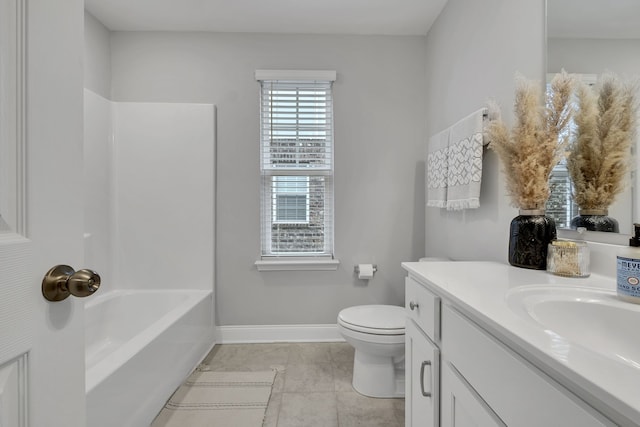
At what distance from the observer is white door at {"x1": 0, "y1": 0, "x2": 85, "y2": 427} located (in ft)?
1.47

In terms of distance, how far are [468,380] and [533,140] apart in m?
0.88

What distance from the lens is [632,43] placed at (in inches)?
36.2

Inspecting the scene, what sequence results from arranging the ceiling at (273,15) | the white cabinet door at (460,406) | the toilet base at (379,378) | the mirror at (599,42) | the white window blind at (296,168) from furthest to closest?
the white window blind at (296,168) < the ceiling at (273,15) < the toilet base at (379,378) < the mirror at (599,42) < the white cabinet door at (460,406)

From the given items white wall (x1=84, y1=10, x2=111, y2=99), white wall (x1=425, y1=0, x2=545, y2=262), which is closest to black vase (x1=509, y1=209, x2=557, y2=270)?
white wall (x1=425, y1=0, x2=545, y2=262)

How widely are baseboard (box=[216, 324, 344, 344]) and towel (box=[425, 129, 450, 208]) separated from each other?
4.21ft

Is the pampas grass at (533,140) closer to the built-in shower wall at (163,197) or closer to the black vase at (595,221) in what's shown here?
the black vase at (595,221)

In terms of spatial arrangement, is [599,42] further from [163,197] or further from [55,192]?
[163,197]


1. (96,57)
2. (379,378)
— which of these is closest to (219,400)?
(379,378)

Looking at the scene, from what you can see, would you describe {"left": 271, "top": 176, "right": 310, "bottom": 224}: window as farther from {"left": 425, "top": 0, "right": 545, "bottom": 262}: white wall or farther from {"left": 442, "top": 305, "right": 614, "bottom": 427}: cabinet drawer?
{"left": 442, "top": 305, "right": 614, "bottom": 427}: cabinet drawer

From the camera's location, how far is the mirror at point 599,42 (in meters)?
0.92

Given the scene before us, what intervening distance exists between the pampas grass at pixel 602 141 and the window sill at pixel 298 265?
163 centimetres

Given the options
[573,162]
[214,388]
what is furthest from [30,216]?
[214,388]

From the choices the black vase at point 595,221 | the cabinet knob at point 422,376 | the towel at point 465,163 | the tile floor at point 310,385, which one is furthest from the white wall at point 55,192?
the towel at point 465,163

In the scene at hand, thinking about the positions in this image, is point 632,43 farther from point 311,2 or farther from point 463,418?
point 311,2
